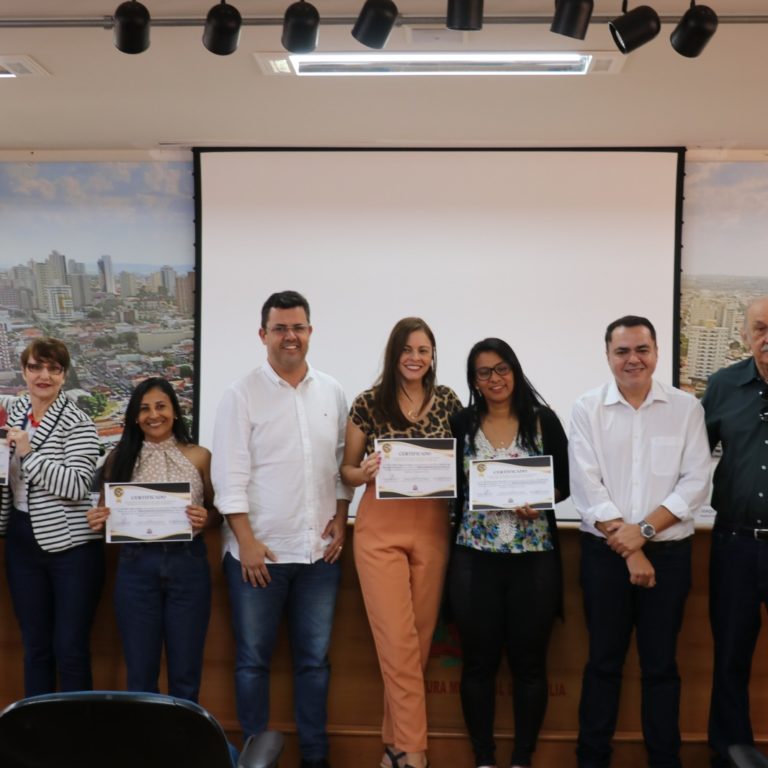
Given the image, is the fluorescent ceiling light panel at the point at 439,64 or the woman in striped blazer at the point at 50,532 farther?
the fluorescent ceiling light panel at the point at 439,64

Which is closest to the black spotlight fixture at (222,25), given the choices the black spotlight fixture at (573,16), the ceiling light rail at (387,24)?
the ceiling light rail at (387,24)

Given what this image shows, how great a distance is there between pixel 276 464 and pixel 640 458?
49.3 inches

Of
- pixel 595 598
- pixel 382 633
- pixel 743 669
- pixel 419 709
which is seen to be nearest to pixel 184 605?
pixel 382 633

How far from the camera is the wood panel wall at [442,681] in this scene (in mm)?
2992

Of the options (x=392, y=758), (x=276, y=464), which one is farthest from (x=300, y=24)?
(x=392, y=758)

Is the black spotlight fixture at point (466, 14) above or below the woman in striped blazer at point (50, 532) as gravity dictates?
above

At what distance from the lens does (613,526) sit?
2633 millimetres

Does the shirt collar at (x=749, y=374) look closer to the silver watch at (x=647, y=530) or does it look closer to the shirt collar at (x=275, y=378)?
the silver watch at (x=647, y=530)

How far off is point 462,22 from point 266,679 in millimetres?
2333

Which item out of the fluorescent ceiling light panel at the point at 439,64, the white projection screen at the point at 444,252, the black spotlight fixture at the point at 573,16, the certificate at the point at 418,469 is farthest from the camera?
the white projection screen at the point at 444,252

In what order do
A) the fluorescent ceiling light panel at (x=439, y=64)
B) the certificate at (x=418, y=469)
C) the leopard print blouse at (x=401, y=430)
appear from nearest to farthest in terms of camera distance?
the certificate at (x=418, y=469)
the leopard print blouse at (x=401, y=430)
the fluorescent ceiling light panel at (x=439, y=64)

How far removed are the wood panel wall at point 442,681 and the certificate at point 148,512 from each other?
32 cm

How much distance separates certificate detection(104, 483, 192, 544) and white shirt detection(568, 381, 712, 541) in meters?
1.35

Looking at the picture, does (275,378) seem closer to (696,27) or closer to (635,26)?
(635,26)
